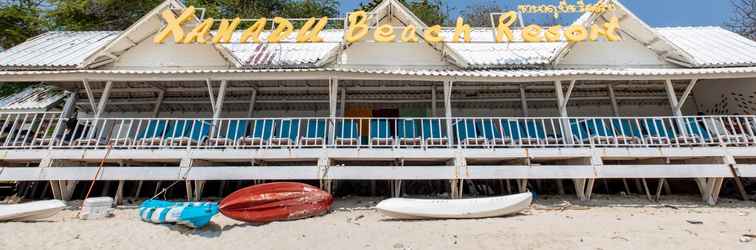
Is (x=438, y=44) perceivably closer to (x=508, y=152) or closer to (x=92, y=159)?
(x=508, y=152)

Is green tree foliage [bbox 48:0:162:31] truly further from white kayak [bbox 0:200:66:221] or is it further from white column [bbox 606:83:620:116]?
white column [bbox 606:83:620:116]

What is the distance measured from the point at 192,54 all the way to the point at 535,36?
11.2 meters

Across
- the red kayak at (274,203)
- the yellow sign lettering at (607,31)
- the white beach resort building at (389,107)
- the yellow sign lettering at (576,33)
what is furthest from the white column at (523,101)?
the red kayak at (274,203)

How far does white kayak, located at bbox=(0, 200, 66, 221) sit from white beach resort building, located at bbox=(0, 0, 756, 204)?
70 centimetres

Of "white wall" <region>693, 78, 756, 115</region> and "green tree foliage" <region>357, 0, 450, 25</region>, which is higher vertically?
"green tree foliage" <region>357, 0, 450, 25</region>

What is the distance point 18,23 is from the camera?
16172 mm

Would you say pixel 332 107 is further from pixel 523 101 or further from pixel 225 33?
pixel 523 101

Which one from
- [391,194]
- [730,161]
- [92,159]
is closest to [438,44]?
[391,194]

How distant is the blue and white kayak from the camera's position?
19.7 ft

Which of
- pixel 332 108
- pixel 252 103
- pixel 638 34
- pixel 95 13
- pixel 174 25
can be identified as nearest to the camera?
pixel 332 108

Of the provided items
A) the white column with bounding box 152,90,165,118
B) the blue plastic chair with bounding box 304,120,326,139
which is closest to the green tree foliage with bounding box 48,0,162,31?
the white column with bounding box 152,90,165,118

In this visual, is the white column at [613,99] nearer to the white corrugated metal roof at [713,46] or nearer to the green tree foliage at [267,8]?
the white corrugated metal roof at [713,46]

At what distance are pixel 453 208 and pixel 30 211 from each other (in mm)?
8502

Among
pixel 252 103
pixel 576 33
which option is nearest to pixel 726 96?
pixel 576 33
